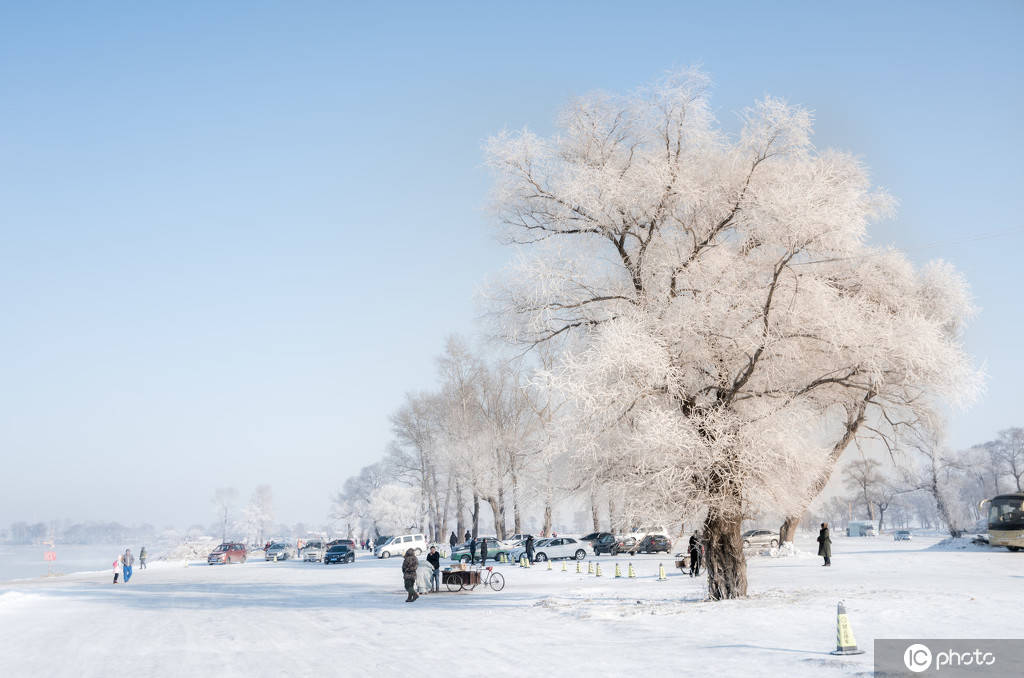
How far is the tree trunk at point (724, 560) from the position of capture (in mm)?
19406

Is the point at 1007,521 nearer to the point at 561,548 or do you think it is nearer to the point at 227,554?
the point at 561,548

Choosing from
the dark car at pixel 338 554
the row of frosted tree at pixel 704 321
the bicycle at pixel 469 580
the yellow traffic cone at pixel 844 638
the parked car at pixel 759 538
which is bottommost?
the dark car at pixel 338 554

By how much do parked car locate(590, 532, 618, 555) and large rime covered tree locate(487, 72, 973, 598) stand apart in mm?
32163

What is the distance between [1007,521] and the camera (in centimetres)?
4125

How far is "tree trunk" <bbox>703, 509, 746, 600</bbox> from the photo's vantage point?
19406 mm

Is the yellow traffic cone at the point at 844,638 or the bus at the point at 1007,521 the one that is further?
the bus at the point at 1007,521

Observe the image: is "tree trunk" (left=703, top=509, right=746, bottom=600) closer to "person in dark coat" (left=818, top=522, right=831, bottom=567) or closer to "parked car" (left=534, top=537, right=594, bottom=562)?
"person in dark coat" (left=818, top=522, right=831, bottom=567)

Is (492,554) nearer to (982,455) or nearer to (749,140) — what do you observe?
(749,140)

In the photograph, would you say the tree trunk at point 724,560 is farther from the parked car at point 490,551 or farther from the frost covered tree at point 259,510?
the frost covered tree at point 259,510

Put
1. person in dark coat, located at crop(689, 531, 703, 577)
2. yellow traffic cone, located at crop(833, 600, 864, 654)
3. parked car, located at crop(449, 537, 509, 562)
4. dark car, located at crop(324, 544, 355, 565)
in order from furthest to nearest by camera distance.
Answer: dark car, located at crop(324, 544, 355, 565) → parked car, located at crop(449, 537, 509, 562) → person in dark coat, located at crop(689, 531, 703, 577) → yellow traffic cone, located at crop(833, 600, 864, 654)

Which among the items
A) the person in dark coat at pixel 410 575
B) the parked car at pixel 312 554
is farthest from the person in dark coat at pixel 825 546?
the parked car at pixel 312 554

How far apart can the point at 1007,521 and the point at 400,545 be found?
137ft

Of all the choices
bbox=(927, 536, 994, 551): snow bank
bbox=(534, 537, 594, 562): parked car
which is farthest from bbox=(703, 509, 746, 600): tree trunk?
bbox=(534, 537, 594, 562): parked car

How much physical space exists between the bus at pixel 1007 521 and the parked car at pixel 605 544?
2205cm
